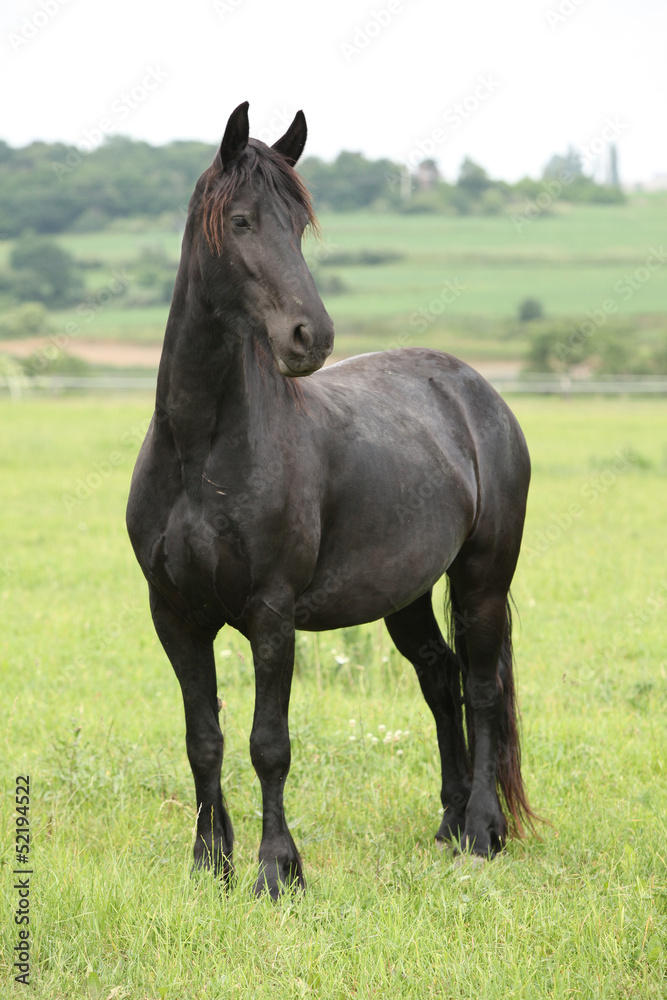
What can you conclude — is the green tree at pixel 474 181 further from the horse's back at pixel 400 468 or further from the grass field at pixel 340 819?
the horse's back at pixel 400 468

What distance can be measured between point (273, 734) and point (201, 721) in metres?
0.34

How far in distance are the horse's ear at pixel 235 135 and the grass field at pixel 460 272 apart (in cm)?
4989

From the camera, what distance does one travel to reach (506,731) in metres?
4.26

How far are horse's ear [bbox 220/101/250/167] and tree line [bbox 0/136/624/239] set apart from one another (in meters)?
63.6

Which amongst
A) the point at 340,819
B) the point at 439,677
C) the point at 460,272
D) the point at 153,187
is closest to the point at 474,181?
the point at 460,272

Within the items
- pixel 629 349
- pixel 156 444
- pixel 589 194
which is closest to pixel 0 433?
pixel 156 444

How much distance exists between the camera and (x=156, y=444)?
3.26 metres

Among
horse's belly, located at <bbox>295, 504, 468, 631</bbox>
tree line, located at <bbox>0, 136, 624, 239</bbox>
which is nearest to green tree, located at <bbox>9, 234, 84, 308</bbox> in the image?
tree line, located at <bbox>0, 136, 624, 239</bbox>

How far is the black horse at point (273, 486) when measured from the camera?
2.90 m

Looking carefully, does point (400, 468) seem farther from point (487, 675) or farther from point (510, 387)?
point (510, 387)

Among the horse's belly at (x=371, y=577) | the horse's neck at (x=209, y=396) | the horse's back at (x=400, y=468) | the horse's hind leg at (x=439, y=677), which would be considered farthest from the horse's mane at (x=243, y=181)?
the horse's hind leg at (x=439, y=677)

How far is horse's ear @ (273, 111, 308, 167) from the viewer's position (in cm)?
313

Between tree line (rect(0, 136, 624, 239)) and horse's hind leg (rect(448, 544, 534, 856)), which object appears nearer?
horse's hind leg (rect(448, 544, 534, 856))

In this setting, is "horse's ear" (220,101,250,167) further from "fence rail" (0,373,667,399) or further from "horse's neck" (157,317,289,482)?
"fence rail" (0,373,667,399)
